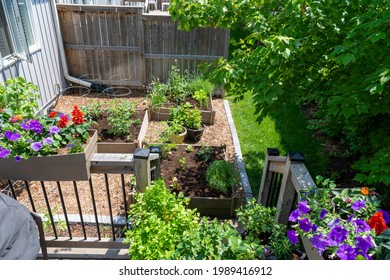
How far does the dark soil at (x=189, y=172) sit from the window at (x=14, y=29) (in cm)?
287

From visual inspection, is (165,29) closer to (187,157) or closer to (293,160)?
(187,157)

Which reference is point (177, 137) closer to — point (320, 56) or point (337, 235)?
point (320, 56)

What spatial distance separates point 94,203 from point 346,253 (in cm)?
193

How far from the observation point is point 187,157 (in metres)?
4.26

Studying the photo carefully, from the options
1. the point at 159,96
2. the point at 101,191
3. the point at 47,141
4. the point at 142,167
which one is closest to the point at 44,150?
the point at 47,141

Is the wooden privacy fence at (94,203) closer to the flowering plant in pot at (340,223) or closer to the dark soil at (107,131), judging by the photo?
the dark soil at (107,131)

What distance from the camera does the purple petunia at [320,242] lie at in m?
1.49

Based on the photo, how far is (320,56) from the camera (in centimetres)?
270

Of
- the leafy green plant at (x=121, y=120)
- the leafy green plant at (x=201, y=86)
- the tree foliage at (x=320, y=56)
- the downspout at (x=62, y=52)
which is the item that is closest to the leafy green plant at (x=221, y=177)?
the tree foliage at (x=320, y=56)

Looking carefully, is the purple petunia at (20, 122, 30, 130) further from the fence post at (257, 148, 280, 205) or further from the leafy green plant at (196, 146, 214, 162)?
the leafy green plant at (196, 146, 214, 162)

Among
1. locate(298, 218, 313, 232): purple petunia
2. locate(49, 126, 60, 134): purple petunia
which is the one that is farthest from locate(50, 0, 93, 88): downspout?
locate(298, 218, 313, 232): purple petunia

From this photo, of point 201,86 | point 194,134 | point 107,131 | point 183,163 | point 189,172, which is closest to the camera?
point 189,172

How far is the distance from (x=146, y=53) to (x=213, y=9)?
138 inches
